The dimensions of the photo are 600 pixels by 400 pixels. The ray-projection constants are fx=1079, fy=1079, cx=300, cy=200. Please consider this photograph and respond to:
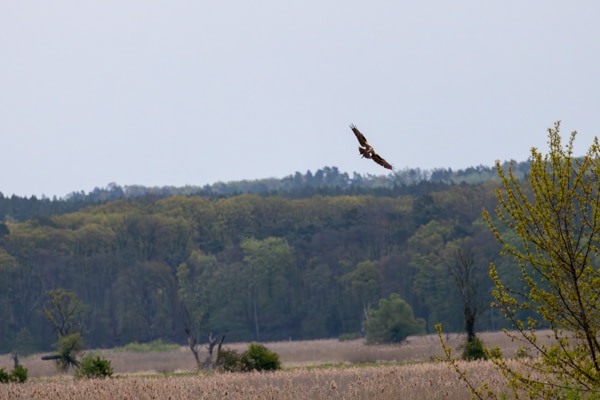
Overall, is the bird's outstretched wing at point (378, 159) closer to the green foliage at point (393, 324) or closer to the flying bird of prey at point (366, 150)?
the flying bird of prey at point (366, 150)

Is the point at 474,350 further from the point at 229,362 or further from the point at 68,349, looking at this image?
the point at 68,349

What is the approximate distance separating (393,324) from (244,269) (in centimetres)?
4477

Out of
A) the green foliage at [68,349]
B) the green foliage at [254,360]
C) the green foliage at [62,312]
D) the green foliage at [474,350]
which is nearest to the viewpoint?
the green foliage at [254,360]

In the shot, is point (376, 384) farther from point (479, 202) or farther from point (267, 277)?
point (479, 202)

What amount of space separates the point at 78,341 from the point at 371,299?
5276 centimetres

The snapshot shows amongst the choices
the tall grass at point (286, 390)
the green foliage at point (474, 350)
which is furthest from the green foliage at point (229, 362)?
the tall grass at point (286, 390)

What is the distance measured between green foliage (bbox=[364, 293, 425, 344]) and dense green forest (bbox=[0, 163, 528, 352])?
69.6ft

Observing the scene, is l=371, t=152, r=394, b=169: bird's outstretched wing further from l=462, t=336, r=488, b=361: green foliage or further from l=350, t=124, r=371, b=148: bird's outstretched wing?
l=462, t=336, r=488, b=361: green foliage

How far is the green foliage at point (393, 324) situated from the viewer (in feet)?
199

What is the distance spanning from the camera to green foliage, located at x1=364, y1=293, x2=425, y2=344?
60719 mm

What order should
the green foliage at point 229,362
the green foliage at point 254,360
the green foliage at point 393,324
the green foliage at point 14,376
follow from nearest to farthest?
the green foliage at point 14,376 → the green foliage at point 229,362 → the green foliage at point 254,360 → the green foliage at point 393,324

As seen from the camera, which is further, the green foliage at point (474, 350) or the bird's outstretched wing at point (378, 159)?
the green foliage at point (474, 350)

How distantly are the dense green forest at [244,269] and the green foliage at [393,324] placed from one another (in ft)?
69.6

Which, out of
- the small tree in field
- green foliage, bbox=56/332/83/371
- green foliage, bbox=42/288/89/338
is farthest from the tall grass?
green foliage, bbox=42/288/89/338
